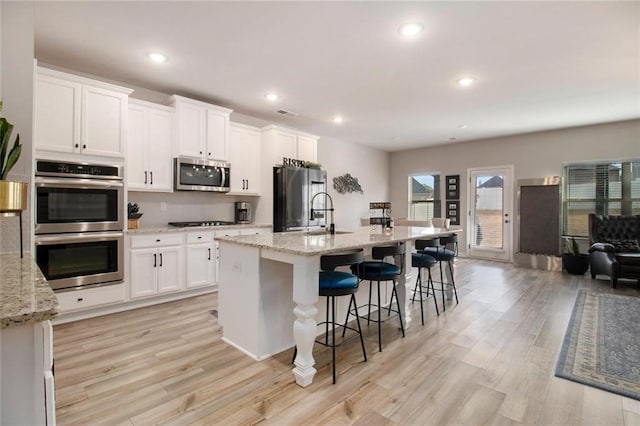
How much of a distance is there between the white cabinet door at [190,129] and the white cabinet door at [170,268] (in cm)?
125

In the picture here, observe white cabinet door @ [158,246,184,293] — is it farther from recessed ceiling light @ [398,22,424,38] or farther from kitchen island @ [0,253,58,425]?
recessed ceiling light @ [398,22,424,38]

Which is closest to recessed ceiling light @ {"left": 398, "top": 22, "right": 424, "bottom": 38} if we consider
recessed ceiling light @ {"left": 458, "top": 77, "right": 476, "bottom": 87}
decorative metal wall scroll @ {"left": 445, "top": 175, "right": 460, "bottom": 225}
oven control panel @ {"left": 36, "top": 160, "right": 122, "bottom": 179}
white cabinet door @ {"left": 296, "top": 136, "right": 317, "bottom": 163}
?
recessed ceiling light @ {"left": 458, "top": 77, "right": 476, "bottom": 87}

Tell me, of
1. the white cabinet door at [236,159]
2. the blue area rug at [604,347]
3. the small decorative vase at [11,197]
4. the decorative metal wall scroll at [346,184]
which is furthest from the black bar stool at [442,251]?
the decorative metal wall scroll at [346,184]

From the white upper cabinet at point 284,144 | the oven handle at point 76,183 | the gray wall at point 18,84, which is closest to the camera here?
the gray wall at point 18,84

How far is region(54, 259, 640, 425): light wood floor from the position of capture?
1.80 meters

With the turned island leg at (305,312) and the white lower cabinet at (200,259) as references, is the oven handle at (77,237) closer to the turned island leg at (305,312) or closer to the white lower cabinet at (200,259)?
the white lower cabinet at (200,259)

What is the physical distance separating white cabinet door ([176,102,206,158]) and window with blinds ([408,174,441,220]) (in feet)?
19.1

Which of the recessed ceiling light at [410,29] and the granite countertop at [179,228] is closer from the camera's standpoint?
the recessed ceiling light at [410,29]

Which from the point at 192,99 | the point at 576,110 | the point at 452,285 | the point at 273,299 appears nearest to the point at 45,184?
the point at 192,99

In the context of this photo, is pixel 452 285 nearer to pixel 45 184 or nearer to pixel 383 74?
pixel 383 74

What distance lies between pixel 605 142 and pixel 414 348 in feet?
19.4

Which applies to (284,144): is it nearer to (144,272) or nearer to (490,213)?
(144,272)

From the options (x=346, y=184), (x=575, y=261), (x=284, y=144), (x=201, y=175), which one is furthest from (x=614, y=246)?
(x=201, y=175)

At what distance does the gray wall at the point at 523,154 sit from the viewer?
565 cm
